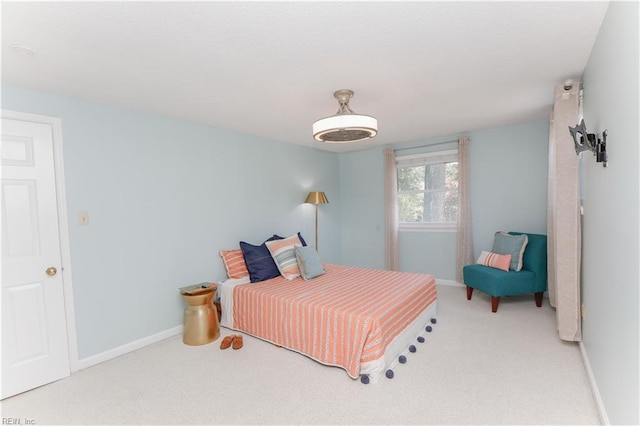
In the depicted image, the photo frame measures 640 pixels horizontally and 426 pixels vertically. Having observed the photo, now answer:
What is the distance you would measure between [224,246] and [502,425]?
312cm

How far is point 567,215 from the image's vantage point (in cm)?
256

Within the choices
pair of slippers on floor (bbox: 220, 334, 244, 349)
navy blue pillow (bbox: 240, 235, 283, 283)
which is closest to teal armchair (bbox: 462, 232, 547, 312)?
navy blue pillow (bbox: 240, 235, 283, 283)

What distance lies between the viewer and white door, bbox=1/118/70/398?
2305mm

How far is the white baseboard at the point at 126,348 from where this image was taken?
2678mm

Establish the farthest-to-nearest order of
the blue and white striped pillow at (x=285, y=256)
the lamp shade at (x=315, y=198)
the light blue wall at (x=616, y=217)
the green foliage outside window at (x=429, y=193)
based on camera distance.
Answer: the lamp shade at (x=315, y=198) → the green foliage outside window at (x=429, y=193) → the blue and white striped pillow at (x=285, y=256) → the light blue wall at (x=616, y=217)

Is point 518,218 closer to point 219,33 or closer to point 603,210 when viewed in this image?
point 603,210

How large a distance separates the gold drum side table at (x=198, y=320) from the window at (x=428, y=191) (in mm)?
3352

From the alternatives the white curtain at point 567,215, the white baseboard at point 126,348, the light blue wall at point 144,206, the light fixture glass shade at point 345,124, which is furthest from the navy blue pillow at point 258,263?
the white curtain at point 567,215

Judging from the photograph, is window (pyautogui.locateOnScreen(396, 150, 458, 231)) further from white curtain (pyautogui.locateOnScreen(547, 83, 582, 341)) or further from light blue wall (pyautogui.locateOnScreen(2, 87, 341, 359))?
light blue wall (pyautogui.locateOnScreen(2, 87, 341, 359))

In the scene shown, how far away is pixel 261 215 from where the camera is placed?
4.29 m

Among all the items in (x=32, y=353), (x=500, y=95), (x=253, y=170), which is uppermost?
(x=500, y=95)

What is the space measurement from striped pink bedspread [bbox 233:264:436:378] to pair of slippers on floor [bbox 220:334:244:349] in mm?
209

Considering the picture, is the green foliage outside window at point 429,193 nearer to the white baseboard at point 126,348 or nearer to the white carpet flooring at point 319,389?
the white carpet flooring at point 319,389

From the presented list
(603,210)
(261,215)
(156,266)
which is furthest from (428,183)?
(156,266)
